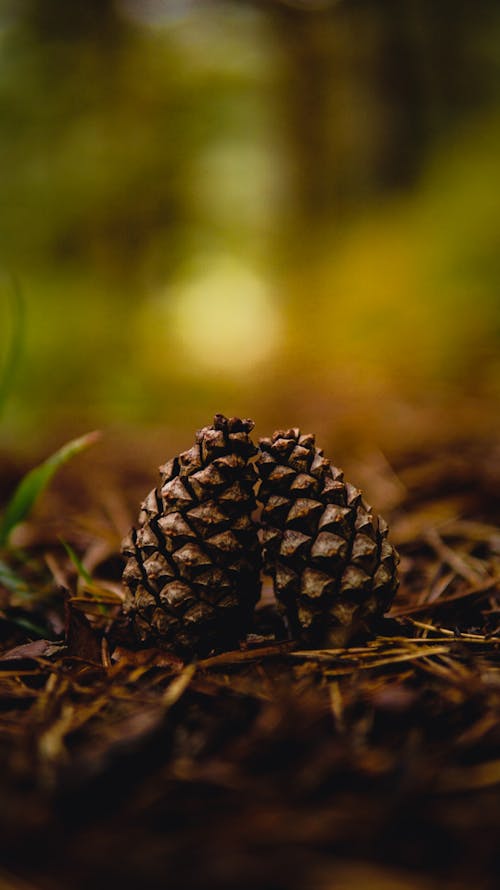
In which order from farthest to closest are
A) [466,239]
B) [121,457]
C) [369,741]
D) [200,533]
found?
[466,239] → [121,457] → [200,533] → [369,741]

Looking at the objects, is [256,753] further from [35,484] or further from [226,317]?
[226,317]

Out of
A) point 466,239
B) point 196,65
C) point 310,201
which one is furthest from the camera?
point 310,201

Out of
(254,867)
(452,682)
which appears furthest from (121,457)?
(254,867)

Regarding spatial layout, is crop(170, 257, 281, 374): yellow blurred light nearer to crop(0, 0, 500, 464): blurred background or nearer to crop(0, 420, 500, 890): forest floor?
crop(0, 0, 500, 464): blurred background

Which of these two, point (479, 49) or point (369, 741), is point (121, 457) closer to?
point (369, 741)

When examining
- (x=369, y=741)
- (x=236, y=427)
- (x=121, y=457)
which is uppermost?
(x=121, y=457)

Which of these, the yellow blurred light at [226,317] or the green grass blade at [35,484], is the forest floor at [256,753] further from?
the yellow blurred light at [226,317]

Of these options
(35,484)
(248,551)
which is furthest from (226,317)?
(248,551)

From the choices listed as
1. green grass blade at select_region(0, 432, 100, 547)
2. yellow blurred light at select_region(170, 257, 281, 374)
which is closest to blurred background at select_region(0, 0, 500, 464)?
yellow blurred light at select_region(170, 257, 281, 374)
